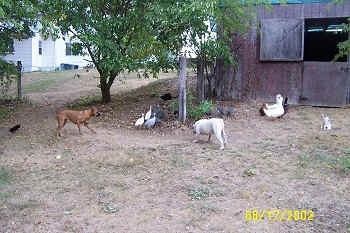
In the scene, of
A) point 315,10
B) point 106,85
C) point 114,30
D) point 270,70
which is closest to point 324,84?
point 270,70

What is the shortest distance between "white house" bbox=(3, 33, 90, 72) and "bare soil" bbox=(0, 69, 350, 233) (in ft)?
59.6

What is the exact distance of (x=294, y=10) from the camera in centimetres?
1094

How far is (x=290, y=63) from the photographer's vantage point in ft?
36.6

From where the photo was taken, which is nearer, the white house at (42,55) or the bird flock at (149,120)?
the bird flock at (149,120)

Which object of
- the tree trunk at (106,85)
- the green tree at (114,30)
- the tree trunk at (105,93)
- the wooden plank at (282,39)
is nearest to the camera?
the green tree at (114,30)

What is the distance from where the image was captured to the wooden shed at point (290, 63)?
1079 cm

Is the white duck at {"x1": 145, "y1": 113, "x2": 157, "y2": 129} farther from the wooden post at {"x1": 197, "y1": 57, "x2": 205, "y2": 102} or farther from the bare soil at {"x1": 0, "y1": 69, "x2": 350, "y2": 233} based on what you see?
the wooden post at {"x1": 197, "y1": 57, "x2": 205, "y2": 102}

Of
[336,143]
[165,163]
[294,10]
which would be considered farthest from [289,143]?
[294,10]

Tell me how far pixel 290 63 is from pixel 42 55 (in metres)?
22.3

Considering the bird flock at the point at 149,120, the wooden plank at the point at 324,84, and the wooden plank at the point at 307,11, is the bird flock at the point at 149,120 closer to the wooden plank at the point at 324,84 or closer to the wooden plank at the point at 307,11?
the wooden plank at the point at 324,84

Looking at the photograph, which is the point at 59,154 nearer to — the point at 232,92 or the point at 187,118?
the point at 187,118

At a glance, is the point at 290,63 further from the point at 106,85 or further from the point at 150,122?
the point at 106,85
